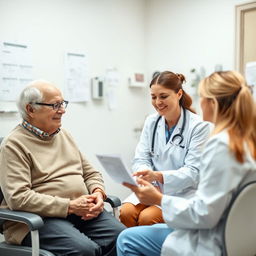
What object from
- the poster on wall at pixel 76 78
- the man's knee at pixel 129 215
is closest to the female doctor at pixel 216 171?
the man's knee at pixel 129 215

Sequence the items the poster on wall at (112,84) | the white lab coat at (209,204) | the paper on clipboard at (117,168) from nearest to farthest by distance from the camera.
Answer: the white lab coat at (209,204) < the paper on clipboard at (117,168) < the poster on wall at (112,84)

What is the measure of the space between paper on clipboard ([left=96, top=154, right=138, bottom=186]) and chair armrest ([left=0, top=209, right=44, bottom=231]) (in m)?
0.42

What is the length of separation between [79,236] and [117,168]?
533mm

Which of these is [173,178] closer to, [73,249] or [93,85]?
[73,249]

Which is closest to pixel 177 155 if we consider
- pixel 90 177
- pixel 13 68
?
pixel 90 177

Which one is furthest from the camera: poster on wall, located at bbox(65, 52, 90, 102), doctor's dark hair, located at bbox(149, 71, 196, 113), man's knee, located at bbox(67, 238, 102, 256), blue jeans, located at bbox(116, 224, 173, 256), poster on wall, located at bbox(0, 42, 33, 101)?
poster on wall, located at bbox(65, 52, 90, 102)

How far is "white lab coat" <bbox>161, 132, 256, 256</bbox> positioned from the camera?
3.79 ft

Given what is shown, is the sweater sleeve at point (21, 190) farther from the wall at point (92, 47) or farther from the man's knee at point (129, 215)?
the wall at point (92, 47)

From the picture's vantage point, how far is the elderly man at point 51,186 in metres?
1.73

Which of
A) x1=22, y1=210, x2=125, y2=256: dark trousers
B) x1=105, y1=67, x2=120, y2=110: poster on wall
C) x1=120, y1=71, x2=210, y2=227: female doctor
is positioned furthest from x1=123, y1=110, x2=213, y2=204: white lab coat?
x1=105, y1=67, x2=120, y2=110: poster on wall

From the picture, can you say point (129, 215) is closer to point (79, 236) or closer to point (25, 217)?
point (79, 236)

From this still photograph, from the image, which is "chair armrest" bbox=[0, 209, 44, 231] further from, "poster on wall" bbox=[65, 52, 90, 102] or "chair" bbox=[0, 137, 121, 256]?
"poster on wall" bbox=[65, 52, 90, 102]

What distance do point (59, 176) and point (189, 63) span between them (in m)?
1.97

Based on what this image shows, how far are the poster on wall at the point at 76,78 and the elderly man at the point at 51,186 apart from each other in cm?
94
